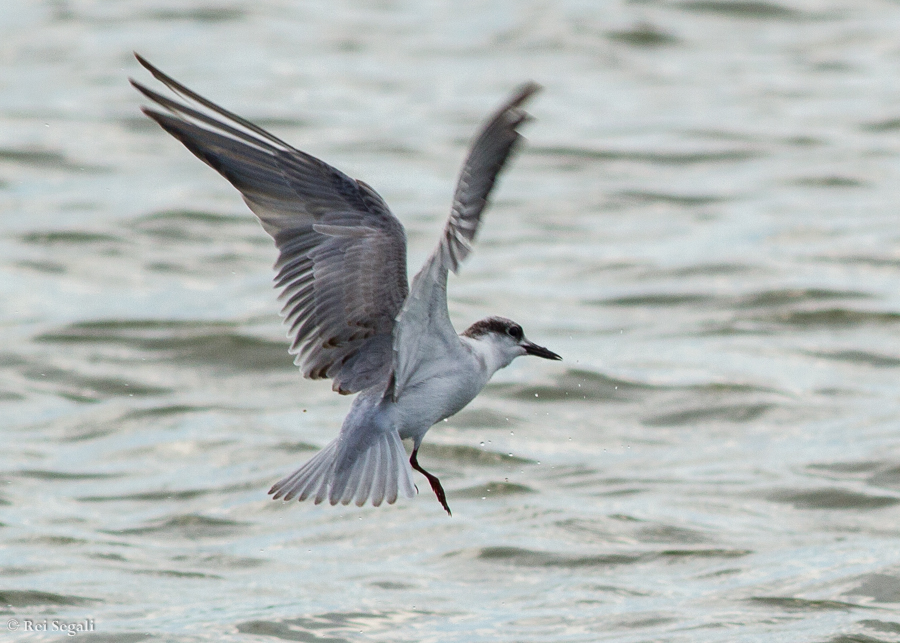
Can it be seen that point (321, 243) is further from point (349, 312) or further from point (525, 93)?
point (525, 93)

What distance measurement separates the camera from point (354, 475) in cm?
515

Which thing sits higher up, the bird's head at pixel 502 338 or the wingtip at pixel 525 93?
the wingtip at pixel 525 93

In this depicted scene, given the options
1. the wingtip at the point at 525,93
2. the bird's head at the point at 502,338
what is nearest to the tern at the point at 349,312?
the bird's head at the point at 502,338

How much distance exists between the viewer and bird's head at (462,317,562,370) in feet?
18.8

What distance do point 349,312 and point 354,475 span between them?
23.5 inches

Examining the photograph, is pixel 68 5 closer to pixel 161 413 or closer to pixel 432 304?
pixel 161 413

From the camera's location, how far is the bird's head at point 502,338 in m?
5.74

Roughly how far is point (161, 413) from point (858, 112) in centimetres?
888

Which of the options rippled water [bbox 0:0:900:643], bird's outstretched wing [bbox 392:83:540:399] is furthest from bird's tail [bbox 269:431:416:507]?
rippled water [bbox 0:0:900:643]

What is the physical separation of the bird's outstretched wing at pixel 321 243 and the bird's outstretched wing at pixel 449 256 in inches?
7.4

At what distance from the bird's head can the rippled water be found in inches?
60.6

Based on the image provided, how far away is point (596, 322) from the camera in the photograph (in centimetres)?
1059

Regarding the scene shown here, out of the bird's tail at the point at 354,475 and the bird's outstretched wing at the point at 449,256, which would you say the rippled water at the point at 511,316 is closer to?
the bird's tail at the point at 354,475

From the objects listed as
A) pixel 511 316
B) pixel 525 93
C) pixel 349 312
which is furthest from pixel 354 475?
pixel 511 316
